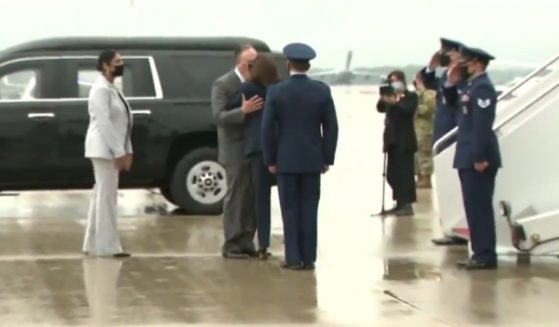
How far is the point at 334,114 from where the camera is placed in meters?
9.38

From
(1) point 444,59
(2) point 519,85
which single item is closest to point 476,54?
(2) point 519,85

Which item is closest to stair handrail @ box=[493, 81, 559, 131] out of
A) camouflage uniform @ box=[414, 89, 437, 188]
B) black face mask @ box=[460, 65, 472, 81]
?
black face mask @ box=[460, 65, 472, 81]

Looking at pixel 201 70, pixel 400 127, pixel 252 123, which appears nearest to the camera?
pixel 252 123

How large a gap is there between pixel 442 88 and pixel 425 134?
5.49 meters

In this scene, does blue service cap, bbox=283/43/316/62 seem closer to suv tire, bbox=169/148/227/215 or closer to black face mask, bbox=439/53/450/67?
black face mask, bbox=439/53/450/67

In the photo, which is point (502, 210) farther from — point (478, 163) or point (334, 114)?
point (334, 114)

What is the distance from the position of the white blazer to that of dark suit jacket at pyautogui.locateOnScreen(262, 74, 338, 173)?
1374mm

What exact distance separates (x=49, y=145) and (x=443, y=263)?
485 cm

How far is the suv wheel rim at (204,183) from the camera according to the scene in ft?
43.6

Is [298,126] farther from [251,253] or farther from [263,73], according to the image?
[251,253]

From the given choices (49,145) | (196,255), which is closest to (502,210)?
(196,255)

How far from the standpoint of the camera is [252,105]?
975 cm

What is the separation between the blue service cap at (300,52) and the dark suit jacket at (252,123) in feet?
2.01

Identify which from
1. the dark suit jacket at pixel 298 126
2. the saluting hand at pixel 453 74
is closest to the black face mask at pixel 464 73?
the saluting hand at pixel 453 74
